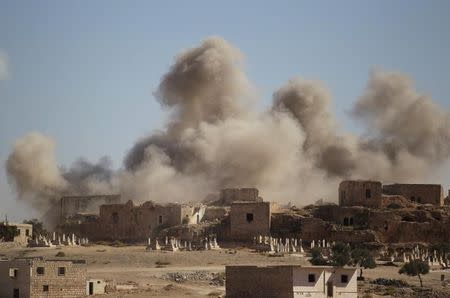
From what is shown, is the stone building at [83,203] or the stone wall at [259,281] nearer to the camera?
the stone wall at [259,281]

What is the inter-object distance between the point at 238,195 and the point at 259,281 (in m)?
26.6

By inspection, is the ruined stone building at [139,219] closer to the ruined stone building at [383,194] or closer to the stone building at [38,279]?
the ruined stone building at [383,194]

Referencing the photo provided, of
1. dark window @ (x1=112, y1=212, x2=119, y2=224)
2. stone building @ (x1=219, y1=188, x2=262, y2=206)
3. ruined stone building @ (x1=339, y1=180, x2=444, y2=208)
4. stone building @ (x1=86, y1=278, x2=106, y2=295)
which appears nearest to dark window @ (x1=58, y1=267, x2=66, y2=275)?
stone building @ (x1=86, y1=278, x2=106, y2=295)

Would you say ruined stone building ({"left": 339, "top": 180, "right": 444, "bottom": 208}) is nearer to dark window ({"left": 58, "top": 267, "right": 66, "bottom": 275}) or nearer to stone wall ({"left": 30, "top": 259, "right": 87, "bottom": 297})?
stone wall ({"left": 30, "top": 259, "right": 87, "bottom": 297})

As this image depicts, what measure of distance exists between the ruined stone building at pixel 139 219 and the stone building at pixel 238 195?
2.27 meters

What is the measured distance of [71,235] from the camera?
7869 cm

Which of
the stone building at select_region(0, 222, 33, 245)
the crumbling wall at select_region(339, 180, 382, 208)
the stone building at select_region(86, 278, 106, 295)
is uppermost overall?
the crumbling wall at select_region(339, 180, 382, 208)

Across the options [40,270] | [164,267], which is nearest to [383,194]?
[164,267]

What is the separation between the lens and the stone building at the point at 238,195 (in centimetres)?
7981

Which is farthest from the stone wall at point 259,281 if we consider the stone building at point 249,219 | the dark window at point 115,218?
the dark window at point 115,218

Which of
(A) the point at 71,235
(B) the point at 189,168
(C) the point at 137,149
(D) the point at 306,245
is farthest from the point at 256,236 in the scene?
(C) the point at 137,149

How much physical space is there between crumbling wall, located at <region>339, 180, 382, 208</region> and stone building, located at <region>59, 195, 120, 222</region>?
16912 millimetres

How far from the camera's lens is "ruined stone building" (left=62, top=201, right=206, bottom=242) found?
76938 mm

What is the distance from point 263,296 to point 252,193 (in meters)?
26.5
